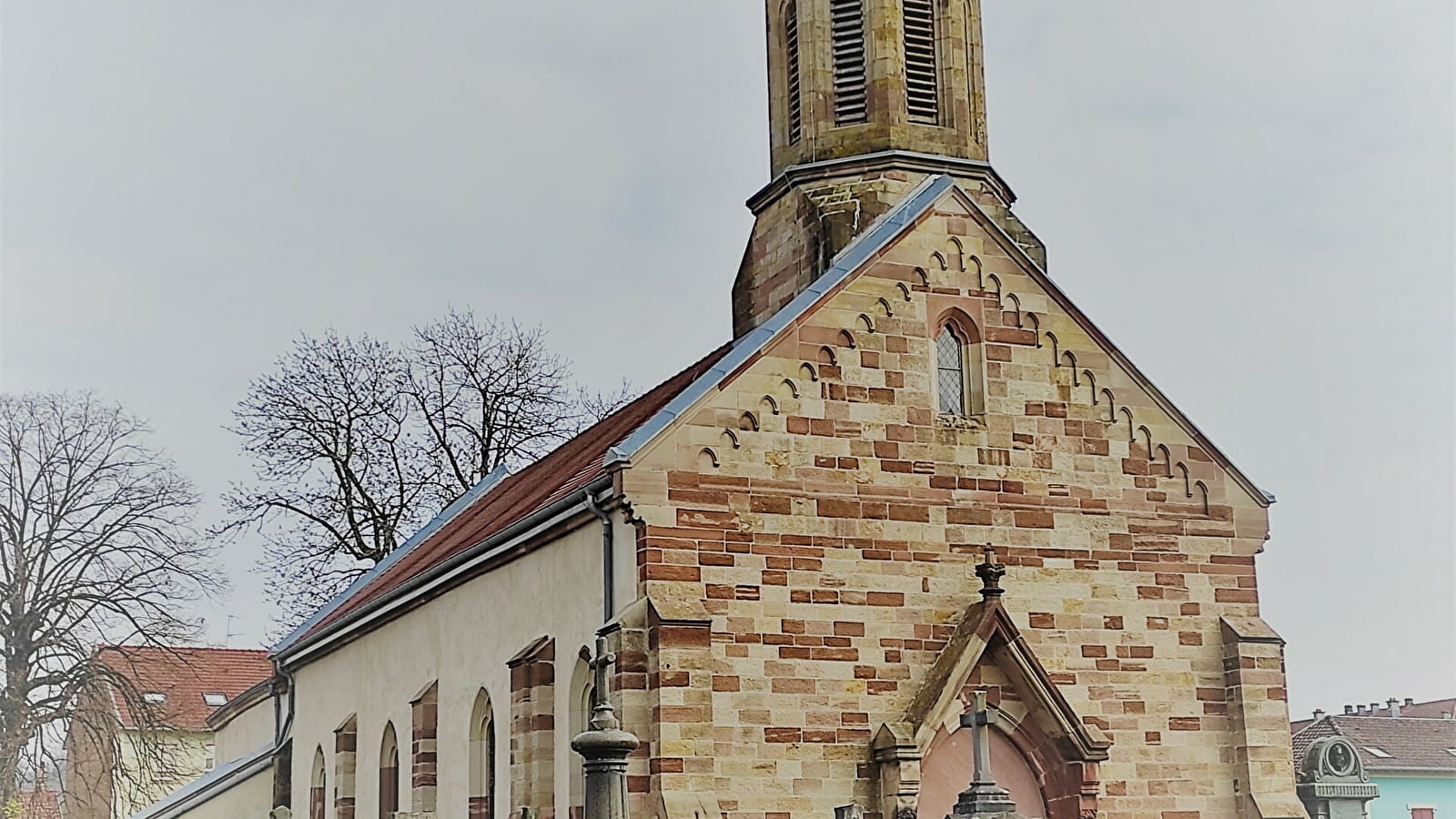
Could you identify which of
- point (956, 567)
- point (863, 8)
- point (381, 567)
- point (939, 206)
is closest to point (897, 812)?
point (956, 567)

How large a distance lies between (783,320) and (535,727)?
5.19 m

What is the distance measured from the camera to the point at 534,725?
1998 centimetres

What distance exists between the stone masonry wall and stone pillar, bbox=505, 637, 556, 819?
3149mm

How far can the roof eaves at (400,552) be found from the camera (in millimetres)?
30906

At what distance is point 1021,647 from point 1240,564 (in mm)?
3188

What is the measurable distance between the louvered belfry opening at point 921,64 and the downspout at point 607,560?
721cm

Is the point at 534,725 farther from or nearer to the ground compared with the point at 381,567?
nearer to the ground

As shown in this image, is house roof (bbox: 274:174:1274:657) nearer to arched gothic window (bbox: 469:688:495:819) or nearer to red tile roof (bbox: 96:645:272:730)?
arched gothic window (bbox: 469:688:495:819)

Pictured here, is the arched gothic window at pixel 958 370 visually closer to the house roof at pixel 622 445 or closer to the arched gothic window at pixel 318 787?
the house roof at pixel 622 445

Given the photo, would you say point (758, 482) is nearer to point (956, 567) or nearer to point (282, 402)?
point (956, 567)

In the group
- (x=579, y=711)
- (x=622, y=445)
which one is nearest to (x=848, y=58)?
(x=622, y=445)

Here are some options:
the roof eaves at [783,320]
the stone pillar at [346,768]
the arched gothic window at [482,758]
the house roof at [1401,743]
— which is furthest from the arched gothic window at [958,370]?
the house roof at [1401,743]

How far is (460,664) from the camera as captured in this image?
22.9 m

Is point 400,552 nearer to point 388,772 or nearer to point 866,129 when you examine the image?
point 388,772
